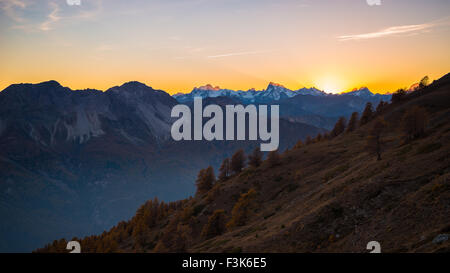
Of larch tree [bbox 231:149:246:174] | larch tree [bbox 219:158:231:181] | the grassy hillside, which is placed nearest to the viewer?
the grassy hillside

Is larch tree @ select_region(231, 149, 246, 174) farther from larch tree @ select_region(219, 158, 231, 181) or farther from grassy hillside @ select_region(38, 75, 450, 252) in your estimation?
grassy hillside @ select_region(38, 75, 450, 252)

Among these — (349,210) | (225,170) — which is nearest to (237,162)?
(225,170)

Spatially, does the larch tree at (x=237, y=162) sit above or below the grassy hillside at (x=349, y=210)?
above

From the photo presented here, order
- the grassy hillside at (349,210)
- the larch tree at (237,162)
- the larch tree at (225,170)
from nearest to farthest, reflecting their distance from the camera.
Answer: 1. the grassy hillside at (349,210)
2. the larch tree at (237,162)
3. the larch tree at (225,170)

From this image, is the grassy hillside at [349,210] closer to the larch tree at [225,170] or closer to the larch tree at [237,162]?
the larch tree at [237,162]

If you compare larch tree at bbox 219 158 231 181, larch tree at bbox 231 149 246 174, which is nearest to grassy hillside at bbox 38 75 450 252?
larch tree at bbox 231 149 246 174

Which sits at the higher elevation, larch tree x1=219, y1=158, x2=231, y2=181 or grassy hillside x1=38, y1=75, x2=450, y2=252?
larch tree x1=219, y1=158, x2=231, y2=181

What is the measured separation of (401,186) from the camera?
34.5 meters

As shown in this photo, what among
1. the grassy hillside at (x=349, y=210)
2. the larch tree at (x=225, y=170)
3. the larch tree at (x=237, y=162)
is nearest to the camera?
the grassy hillside at (x=349, y=210)

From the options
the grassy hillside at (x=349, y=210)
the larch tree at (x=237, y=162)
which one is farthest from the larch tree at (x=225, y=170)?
the grassy hillside at (x=349, y=210)

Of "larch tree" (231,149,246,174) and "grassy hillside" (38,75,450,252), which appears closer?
"grassy hillside" (38,75,450,252)

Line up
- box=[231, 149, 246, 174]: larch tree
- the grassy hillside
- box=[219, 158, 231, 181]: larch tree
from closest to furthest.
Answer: the grassy hillside, box=[231, 149, 246, 174]: larch tree, box=[219, 158, 231, 181]: larch tree

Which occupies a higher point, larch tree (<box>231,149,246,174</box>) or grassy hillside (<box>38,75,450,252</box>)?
larch tree (<box>231,149,246,174</box>)
